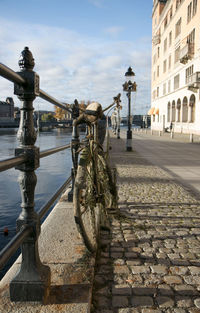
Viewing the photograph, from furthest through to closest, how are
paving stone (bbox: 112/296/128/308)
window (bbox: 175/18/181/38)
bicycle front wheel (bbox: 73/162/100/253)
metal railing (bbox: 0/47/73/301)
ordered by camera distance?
window (bbox: 175/18/181/38) < bicycle front wheel (bbox: 73/162/100/253) < paving stone (bbox: 112/296/128/308) < metal railing (bbox: 0/47/73/301)

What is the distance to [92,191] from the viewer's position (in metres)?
2.80

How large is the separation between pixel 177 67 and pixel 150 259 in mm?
40640

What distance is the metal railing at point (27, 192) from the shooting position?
5.60 feet

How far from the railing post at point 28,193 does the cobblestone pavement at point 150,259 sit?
23.1 inches

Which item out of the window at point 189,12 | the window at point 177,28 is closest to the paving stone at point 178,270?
the window at point 189,12

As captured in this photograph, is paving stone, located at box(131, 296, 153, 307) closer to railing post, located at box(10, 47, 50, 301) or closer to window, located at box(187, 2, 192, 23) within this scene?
railing post, located at box(10, 47, 50, 301)

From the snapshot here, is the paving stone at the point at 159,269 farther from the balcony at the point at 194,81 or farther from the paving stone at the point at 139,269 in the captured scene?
the balcony at the point at 194,81

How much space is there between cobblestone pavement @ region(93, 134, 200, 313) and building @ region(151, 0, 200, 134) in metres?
27.1

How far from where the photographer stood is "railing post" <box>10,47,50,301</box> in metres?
1.73

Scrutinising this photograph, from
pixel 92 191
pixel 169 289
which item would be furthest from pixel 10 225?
pixel 169 289

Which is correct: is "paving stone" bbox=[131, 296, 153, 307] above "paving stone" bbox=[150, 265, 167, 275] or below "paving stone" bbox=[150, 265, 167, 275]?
below

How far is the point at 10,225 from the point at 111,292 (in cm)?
432

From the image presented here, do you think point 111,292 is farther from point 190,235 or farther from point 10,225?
point 10,225

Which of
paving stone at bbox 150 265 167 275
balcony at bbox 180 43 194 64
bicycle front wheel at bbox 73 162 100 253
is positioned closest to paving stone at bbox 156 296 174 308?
paving stone at bbox 150 265 167 275
